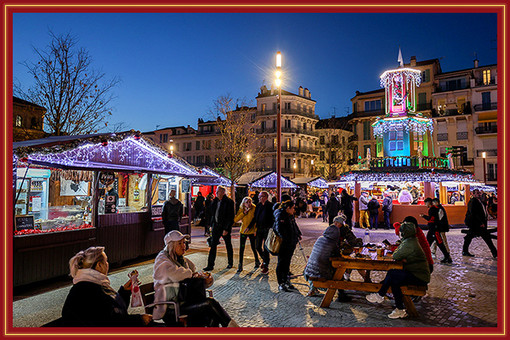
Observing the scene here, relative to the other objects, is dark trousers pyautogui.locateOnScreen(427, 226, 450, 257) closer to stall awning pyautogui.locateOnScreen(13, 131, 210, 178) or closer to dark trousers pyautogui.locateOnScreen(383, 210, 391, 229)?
stall awning pyautogui.locateOnScreen(13, 131, 210, 178)

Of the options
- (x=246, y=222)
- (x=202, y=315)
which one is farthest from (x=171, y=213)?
(x=202, y=315)

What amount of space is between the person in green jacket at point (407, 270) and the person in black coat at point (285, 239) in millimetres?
1775

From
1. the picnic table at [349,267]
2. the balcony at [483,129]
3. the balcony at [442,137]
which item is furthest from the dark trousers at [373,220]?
the balcony at [483,129]

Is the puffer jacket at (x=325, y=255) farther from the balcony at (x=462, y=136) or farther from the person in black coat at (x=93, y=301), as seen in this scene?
the balcony at (x=462, y=136)

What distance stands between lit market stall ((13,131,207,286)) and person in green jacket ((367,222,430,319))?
19.8 feet

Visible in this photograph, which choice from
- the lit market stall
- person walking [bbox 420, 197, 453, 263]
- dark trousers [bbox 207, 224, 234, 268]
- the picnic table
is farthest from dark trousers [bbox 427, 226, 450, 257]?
the lit market stall

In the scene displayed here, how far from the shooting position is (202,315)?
3.42 metres

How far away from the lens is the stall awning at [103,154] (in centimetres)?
631

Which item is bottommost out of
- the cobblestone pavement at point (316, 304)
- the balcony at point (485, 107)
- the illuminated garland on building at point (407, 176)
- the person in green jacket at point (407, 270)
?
the cobblestone pavement at point (316, 304)

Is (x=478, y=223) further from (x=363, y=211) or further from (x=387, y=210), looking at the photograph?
(x=363, y=211)

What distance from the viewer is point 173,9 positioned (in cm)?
329

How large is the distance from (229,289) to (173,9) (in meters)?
4.71

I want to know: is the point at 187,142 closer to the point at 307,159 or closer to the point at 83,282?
the point at 307,159
